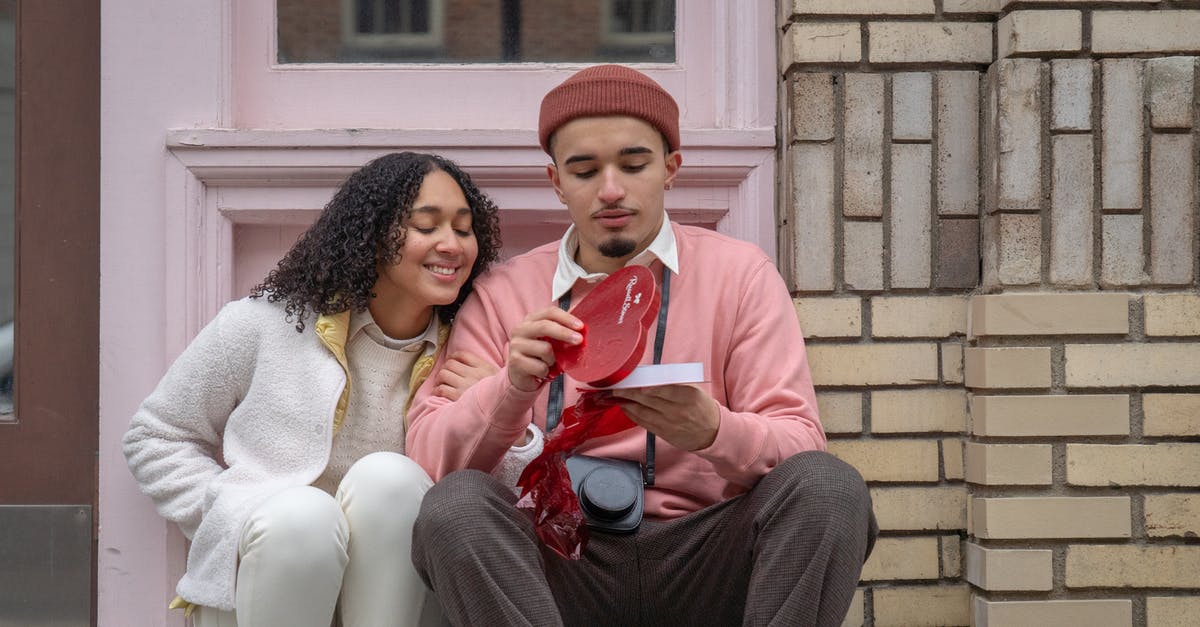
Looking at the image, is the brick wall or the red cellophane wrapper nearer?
the red cellophane wrapper

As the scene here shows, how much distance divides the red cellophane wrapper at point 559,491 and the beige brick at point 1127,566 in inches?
40.5

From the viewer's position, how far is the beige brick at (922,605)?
2.46m

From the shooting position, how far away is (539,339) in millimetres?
1879

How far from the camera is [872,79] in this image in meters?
2.46

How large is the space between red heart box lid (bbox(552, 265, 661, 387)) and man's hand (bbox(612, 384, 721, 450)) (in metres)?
0.08

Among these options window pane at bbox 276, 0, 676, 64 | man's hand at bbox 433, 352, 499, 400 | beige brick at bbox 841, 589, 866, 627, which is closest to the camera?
man's hand at bbox 433, 352, 499, 400

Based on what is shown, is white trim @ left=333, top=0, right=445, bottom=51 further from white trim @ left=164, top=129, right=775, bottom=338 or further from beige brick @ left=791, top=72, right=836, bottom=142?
beige brick @ left=791, top=72, right=836, bottom=142

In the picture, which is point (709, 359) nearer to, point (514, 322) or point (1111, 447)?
point (514, 322)

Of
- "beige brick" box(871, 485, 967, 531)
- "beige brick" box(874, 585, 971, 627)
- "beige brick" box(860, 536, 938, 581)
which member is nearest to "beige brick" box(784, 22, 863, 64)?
"beige brick" box(871, 485, 967, 531)

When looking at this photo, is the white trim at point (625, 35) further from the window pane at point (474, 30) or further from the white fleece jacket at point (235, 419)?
the white fleece jacket at point (235, 419)

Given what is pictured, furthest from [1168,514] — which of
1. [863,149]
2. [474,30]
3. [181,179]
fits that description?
[181,179]

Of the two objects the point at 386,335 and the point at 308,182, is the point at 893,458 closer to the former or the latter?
the point at 386,335

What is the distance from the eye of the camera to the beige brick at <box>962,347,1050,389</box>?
235cm

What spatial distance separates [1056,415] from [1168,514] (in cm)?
30
